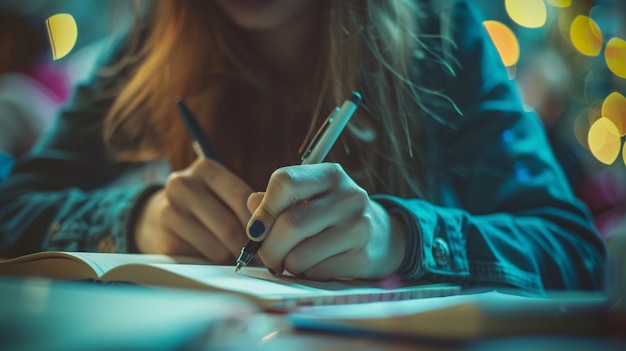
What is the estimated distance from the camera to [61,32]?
0.67 m

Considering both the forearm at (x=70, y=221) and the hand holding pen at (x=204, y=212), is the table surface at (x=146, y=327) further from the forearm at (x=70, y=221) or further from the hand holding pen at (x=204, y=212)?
the forearm at (x=70, y=221)

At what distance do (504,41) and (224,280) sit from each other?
363mm

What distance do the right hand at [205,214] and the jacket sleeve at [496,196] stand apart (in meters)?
0.11

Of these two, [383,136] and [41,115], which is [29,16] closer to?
[41,115]

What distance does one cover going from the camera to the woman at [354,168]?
41cm

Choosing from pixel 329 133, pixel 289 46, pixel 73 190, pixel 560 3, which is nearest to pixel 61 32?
pixel 73 190

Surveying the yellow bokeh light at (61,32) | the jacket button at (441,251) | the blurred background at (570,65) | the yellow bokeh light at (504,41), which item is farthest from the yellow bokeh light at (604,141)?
the yellow bokeh light at (61,32)

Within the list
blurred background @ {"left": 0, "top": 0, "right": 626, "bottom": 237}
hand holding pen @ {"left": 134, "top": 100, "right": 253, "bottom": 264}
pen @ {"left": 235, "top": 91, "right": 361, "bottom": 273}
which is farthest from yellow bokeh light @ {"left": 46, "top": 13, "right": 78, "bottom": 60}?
pen @ {"left": 235, "top": 91, "right": 361, "bottom": 273}

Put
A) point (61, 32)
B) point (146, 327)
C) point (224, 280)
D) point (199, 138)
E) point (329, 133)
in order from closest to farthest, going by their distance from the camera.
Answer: point (146, 327) → point (224, 280) → point (329, 133) → point (199, 138) → point (61, 32)

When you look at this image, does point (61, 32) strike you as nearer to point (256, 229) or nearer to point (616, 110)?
point (256, 229)

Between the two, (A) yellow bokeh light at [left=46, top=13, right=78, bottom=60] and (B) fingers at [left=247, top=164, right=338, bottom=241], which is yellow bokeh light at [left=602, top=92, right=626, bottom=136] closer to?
(B) fingers at [left=247, top=164, right=338, bottom=241]

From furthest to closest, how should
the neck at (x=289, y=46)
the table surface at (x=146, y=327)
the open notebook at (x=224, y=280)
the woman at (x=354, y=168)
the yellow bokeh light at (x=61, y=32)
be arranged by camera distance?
the yellow bokeh light at (x=61, y=32) < the neck at (x=289, y=46) < the woman at (x=354, y=168) < the open notebook at (x=224, y=280) < the table surface at (x=146, y=327)

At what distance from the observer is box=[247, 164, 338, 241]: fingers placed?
15.1 inches

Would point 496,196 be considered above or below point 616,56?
below
